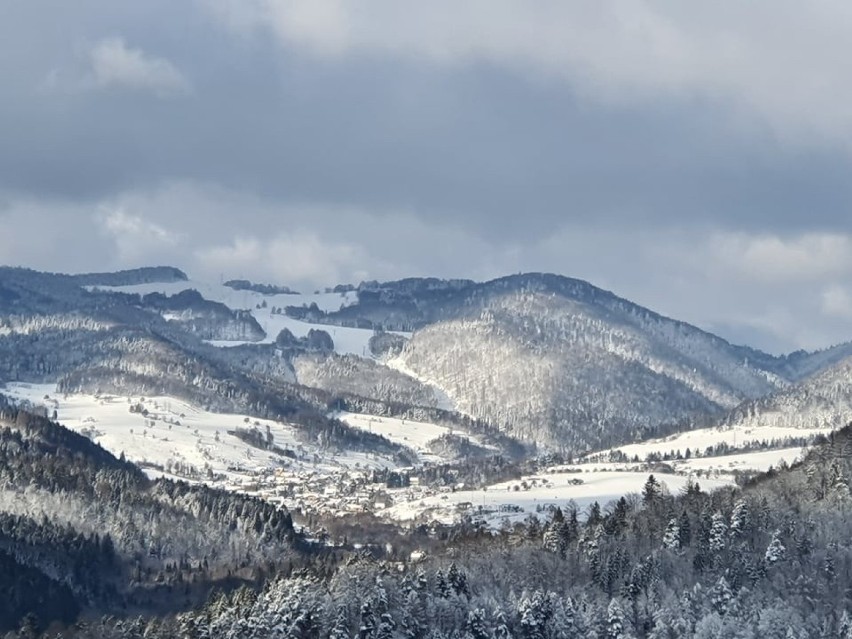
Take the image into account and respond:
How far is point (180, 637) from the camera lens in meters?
200

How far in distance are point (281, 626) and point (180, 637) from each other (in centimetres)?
1495

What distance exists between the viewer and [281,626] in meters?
200
